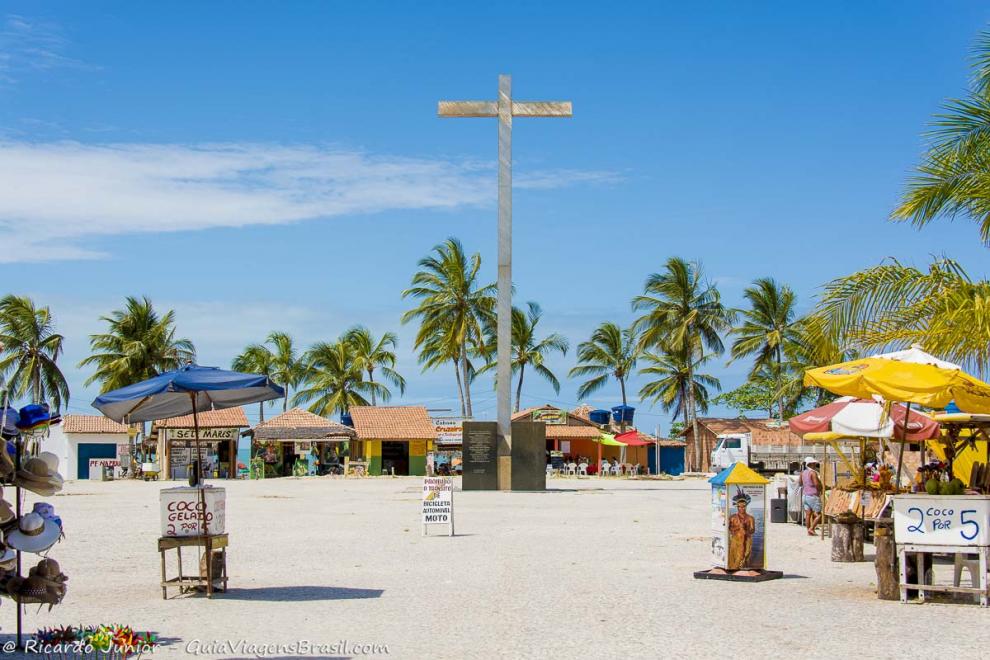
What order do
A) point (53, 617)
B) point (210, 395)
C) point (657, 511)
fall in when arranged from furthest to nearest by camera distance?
1. point (657, 511)
2. point (210, 395)
3. point (53, 617)

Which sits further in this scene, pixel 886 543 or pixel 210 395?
pixel 210 395

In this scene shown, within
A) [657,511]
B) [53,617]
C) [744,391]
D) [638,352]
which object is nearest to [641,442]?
[638,352]

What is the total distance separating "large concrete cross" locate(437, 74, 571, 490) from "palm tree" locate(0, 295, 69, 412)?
3081cm

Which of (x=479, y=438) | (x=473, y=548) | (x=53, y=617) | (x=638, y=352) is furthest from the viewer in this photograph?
(x=638, y=352)

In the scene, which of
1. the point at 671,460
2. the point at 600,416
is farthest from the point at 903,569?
the point at 600,416

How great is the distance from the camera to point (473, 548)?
15234 mm

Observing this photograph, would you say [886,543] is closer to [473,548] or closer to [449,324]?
[473,548]

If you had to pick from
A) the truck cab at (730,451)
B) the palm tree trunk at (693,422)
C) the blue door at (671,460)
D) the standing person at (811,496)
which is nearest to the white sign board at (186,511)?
the standing person at (811,496)

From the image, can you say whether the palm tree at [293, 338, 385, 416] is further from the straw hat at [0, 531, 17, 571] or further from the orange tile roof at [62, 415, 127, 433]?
the straw hat at [0, 531, 17, 571]

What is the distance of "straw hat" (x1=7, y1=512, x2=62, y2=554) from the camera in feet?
24.3

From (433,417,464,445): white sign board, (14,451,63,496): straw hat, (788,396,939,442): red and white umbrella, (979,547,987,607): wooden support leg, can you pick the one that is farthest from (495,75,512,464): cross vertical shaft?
(14,451,63,496): straw hat

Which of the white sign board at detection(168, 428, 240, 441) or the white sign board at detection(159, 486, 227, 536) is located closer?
the white sign board at detection(159, 486, 227, 536)

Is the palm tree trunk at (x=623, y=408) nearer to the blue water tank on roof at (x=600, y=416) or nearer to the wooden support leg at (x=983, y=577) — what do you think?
the blue water tank on roof at (x=600, y=416)

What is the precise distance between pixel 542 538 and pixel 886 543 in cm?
682
